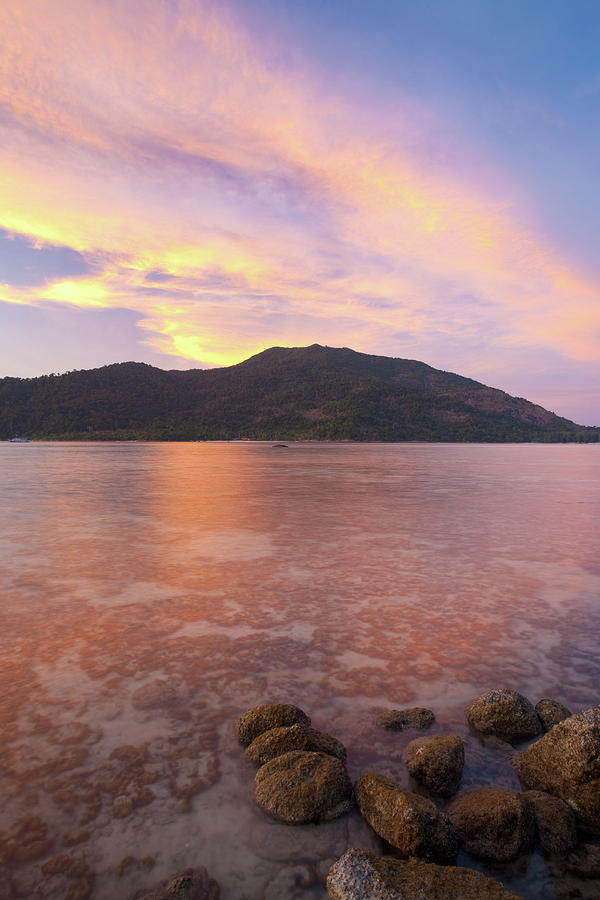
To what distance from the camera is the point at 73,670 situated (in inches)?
237

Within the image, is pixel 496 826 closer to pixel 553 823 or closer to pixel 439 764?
pixel 553 823

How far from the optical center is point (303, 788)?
151 inches

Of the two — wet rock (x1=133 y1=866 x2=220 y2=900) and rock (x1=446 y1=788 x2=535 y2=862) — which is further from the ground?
rock (x1=446 y1=788 x2=535 y2=862)

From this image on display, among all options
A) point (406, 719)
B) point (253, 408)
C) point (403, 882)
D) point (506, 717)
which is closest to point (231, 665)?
point (406, 719)

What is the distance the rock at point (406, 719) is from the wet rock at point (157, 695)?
6.96ft

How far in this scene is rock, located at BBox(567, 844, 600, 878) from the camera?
3.29m

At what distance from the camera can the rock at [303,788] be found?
3742mm

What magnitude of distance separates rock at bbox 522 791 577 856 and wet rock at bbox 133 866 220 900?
2.22 m

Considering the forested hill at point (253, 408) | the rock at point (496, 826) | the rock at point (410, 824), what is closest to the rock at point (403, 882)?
the rock at point (410, 824)

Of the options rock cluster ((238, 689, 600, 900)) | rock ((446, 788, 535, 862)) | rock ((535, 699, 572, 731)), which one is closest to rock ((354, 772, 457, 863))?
rock cluster ((238, 689, 600, 900))

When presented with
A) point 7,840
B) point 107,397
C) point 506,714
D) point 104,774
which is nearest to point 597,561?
point 506,714

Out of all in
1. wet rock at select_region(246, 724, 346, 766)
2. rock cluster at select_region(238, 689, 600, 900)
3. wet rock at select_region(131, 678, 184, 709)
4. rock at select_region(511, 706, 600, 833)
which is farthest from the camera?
wet rock at select_region(131, 678, 184, 709)

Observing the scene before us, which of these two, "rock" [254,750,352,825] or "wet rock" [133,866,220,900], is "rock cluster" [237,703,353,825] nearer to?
"rock" [254,750,352,825]

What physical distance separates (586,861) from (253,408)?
152m
